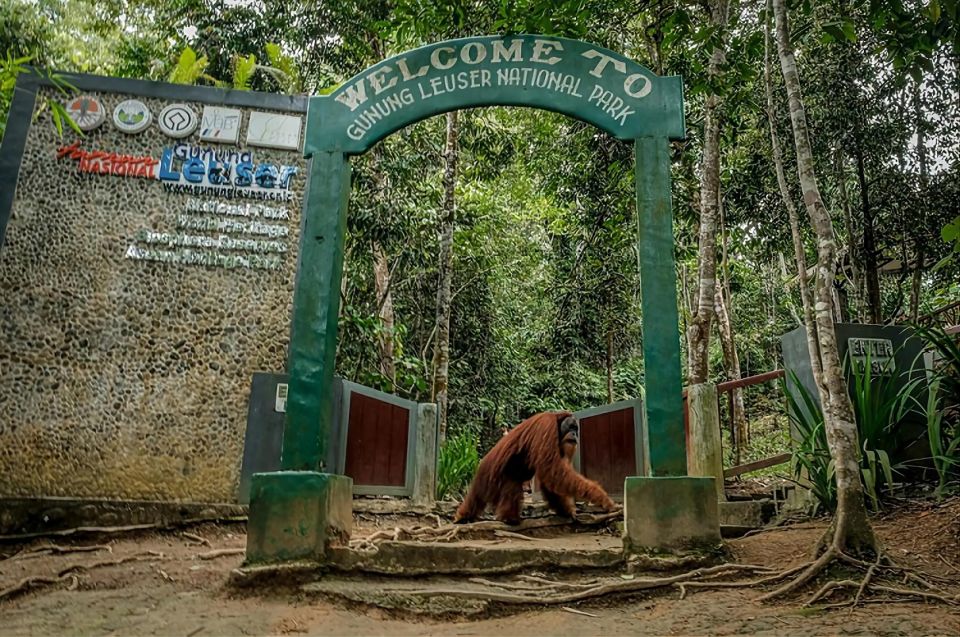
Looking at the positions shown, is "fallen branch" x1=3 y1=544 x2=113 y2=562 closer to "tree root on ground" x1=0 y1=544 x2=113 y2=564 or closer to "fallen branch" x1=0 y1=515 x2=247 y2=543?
"tree root on ground" x1=0 y1=544 x2=113 y2=564

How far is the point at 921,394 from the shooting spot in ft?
17.2

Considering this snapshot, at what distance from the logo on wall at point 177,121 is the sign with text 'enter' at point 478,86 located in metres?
2.77

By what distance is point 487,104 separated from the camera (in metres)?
4.36

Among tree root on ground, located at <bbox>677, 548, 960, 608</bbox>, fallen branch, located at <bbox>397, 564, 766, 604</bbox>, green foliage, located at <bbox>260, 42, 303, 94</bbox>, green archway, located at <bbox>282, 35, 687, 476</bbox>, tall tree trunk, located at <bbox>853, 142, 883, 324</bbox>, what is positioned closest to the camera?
tree root on ground, located at <bbox>677, 548, 960, 608</bbox>

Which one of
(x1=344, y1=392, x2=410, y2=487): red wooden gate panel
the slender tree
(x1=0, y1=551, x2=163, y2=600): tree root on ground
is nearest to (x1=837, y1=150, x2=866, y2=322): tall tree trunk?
the slender tree

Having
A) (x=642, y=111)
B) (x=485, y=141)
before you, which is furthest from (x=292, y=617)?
(x=485, y=141)

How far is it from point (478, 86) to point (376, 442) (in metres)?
4.51

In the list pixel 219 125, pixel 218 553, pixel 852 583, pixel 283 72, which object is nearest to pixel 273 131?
pixel 219 125

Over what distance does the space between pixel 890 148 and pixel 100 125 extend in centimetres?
922

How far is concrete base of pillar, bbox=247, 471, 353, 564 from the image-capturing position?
355cm

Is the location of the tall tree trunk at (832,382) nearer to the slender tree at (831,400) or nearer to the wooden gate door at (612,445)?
the slender tree at (831,400)

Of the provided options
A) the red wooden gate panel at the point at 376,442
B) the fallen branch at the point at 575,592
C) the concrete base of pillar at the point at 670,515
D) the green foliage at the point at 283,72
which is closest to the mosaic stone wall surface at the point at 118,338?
the red wooden gate panel at the point at 376,442

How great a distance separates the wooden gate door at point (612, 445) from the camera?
7527mm

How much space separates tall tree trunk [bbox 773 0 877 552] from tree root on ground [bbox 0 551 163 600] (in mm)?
4490
